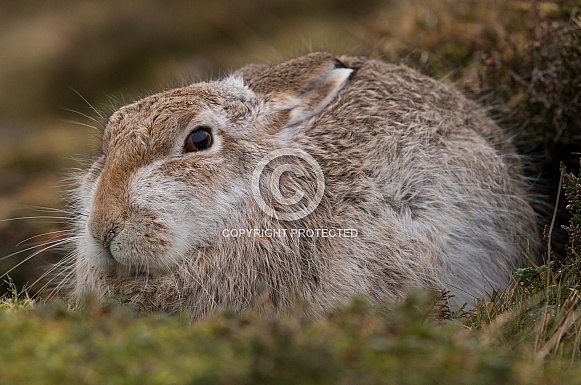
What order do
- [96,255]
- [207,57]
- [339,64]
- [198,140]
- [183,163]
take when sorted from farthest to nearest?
[207,57] < [339,64] < [198,140] < [183,163] < [96,255]

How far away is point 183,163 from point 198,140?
0.22 metres

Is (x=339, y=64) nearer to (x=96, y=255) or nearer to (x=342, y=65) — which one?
(x=342, y=65)

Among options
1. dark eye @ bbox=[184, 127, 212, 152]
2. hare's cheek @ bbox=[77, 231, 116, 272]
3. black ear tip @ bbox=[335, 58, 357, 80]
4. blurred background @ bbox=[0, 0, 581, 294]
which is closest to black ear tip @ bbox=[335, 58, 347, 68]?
black ear tip @ bbox=[335, 58, 357, 80]

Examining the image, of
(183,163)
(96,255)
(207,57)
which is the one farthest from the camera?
(207,57)

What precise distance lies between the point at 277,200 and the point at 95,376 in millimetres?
2368

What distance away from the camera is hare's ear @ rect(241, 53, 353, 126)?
18.4 feet

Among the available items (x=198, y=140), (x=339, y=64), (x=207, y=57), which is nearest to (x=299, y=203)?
(x=198, y=140)

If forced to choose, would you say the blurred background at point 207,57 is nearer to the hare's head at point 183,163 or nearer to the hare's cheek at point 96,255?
the hare's head at point 183,163

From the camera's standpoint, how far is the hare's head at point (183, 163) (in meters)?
4.81

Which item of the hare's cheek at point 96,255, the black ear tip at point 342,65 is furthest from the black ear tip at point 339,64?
the hare's cheek at point 96,255

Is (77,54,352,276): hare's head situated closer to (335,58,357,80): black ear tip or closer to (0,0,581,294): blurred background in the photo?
(335,58,357,80): black ear tip

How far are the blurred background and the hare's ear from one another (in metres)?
1.10

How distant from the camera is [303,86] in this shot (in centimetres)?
568

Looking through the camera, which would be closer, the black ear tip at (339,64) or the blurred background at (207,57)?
the black ear tip at (339,64)
